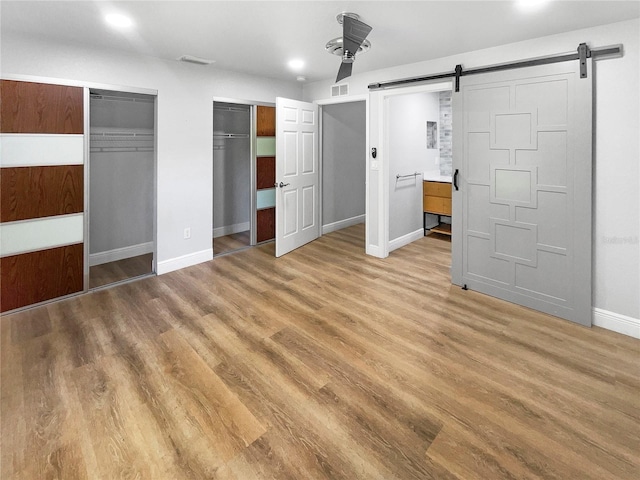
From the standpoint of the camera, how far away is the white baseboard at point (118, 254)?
452 centimetres

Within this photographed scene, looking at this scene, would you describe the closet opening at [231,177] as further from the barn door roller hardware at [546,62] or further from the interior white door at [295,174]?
the barn door roller hardware at [546,62]

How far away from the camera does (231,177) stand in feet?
19.3

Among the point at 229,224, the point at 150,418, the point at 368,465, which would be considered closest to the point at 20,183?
the point at 150,418

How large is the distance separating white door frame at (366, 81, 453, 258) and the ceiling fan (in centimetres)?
126

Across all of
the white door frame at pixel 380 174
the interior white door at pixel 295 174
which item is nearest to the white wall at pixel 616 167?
the white door frame at pixel 380 174

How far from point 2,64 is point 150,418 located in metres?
3.25

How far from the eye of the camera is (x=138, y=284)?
3.97m

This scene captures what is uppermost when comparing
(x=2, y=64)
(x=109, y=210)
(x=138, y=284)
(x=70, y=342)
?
(x=2, y=64)

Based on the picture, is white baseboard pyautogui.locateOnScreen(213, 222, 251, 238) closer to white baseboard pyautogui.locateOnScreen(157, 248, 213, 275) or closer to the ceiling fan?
white baseboard pyautogui.locateOnScreen(157, 248, 213, 275)

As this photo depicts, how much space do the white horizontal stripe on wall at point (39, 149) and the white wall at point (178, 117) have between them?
59 centimetres

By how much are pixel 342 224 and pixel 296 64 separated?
10.1ft

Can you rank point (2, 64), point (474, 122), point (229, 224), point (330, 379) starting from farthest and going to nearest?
point (229, 224) → point (474, 122) → point (2, 64) → point (330, 379)

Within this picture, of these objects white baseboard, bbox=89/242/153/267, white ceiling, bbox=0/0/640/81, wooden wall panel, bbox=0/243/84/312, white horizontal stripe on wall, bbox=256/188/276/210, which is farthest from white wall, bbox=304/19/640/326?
white baseboard, bbox=89/242/153/267

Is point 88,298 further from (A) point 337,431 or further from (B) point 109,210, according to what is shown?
(A) point 337,431
